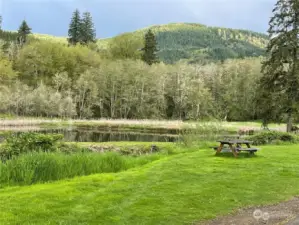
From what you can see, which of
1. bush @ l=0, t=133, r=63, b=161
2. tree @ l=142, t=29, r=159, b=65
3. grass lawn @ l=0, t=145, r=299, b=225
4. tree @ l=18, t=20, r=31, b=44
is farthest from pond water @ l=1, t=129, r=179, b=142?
tree @ l=18, t=20, r=31, b=44

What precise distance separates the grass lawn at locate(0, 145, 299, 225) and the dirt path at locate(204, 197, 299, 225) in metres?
0.31

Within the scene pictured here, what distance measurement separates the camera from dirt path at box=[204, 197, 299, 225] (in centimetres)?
644

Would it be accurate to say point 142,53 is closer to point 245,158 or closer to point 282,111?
point 282,111

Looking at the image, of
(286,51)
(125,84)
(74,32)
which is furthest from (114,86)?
(286,51)

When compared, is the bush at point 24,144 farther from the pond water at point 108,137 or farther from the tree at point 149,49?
the tree at point 149,49

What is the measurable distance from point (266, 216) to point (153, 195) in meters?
2.57

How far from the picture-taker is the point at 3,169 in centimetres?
977

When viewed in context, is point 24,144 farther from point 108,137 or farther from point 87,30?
point 87,30

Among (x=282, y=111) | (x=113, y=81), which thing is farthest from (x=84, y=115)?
(x=282, y=111)

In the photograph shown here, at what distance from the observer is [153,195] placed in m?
8.25

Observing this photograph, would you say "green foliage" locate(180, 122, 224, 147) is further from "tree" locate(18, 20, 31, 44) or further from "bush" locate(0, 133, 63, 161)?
"tree" locate(18, 20, 31, 44)

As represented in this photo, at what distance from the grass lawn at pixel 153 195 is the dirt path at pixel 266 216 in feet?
1.01

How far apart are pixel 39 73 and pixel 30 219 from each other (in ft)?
229

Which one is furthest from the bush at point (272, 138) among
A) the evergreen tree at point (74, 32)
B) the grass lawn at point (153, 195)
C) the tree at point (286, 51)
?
the evergreen tree at point (74, 32)
